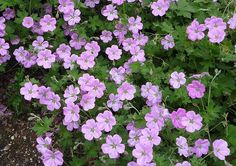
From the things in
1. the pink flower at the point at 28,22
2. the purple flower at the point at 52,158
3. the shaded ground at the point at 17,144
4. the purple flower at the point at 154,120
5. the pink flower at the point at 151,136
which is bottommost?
the shaded ground at the point at 17,144

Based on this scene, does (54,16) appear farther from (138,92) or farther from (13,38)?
(138,92)

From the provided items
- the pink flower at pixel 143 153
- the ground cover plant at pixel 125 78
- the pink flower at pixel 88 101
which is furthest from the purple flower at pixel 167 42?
the pink flower at pixel 143 153

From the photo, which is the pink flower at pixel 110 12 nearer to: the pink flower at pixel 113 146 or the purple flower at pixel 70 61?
the purple flower at pixel 70 61

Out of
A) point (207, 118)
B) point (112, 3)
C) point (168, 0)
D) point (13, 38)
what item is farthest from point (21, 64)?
point (207, 118)

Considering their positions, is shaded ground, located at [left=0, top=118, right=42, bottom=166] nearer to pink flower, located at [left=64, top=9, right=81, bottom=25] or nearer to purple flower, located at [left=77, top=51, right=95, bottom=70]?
purple flower, located at [left=77, top=51, right=95, bottom=70]

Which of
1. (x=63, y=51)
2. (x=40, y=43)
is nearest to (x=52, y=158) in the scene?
(x=63, y=51)

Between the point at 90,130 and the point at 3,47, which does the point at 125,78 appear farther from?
the point at 3,47
